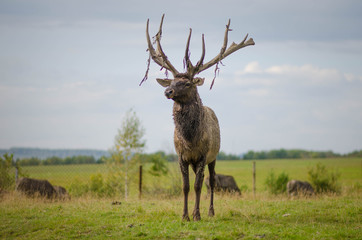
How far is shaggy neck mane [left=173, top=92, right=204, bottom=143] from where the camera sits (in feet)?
29.3

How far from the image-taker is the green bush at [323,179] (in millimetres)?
20938

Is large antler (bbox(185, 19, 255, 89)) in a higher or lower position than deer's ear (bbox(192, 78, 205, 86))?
higher

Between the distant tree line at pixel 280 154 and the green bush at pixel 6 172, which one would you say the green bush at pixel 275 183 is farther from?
the distant tree line at pixel 280 154

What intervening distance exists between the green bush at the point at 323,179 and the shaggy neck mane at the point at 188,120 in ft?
47.4

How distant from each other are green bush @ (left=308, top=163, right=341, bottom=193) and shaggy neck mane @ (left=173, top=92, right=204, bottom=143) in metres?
14.4

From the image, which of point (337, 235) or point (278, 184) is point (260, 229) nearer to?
point (337, 235)

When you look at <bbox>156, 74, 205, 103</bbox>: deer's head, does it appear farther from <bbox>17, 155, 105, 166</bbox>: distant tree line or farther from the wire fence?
<bbox>17, 155, 105, 166</bbox>: distant tree line

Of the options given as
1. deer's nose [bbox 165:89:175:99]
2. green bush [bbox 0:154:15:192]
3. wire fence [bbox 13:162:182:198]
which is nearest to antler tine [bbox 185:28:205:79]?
deer's nose [bbox 165:89:175:99]

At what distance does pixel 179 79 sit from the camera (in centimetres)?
891

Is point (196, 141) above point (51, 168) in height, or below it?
above

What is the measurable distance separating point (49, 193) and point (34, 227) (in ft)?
23.6

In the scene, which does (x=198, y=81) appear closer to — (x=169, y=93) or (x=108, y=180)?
(x=169, y=93)

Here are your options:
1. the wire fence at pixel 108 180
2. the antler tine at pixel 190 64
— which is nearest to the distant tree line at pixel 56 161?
the wire fence at pixel 108 180

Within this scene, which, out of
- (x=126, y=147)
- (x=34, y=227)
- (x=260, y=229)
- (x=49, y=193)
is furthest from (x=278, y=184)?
(x=34, y=227)
